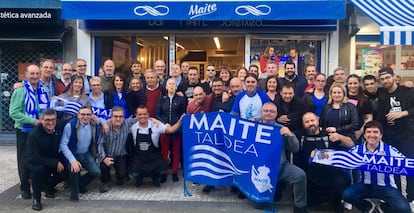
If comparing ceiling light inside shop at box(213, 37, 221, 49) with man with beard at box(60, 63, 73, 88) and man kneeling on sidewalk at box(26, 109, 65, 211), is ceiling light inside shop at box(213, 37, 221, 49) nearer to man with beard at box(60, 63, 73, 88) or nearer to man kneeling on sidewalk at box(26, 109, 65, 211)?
man with beard at box(60, 63, 73, 88)

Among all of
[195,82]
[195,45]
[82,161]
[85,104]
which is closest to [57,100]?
[85,104]

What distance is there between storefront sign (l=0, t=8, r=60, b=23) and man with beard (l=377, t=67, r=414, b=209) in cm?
695

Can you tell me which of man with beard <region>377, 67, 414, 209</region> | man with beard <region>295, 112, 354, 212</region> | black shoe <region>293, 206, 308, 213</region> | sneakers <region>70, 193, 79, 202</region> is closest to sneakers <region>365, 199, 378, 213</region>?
man with beard <region>295, 112, 354, 212</region>

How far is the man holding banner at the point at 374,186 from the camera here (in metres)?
5.01

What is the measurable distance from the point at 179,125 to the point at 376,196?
2898 millimetres

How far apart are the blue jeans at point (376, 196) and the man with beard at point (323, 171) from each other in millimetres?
196

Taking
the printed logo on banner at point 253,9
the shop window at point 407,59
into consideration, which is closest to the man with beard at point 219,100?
the printed logo on banner at point 253,9

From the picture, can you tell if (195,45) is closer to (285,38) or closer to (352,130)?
(285,38)

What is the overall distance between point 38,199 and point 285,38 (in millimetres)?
6476

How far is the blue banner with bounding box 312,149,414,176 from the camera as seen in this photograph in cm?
494

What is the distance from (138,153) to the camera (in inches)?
254

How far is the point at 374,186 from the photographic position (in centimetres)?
515

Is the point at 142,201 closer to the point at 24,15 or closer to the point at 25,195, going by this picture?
the point at 25,195

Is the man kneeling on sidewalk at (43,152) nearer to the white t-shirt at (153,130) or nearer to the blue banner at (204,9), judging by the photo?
the white t-shirt at (153,130)
